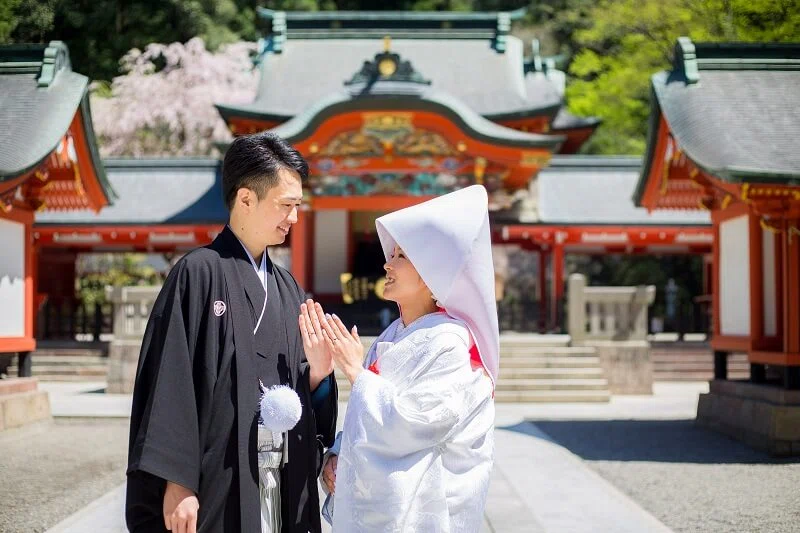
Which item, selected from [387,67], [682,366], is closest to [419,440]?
[387,67]

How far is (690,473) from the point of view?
786cm

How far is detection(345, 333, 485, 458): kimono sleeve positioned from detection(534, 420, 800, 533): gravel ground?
3725 mm

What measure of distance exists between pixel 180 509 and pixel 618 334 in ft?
42.0

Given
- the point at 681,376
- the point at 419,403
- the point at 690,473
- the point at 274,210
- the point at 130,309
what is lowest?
the point at 681,376

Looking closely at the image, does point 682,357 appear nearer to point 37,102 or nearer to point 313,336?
point 37,102

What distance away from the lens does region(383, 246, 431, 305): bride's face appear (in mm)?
2977

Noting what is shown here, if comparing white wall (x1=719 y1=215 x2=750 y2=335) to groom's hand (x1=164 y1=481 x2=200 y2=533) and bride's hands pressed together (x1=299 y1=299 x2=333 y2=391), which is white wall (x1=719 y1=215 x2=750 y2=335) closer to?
bride's hands pressed together (x1=299 y1=299 x2=333 y2=391)

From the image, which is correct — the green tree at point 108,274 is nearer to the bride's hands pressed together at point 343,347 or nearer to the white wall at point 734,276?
the white wall at point 734,276

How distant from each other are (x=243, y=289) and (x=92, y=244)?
18870 millimetres

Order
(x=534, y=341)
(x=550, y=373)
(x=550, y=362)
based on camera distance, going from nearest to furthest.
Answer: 1. (x=550, y=373)
2. (x=550, y=362)
3. (x=534, y=341)

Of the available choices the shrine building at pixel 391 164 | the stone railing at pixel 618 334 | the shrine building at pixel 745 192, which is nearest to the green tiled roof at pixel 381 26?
the shrine building at pixel 391 164

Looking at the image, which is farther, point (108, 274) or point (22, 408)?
point (108, 274)

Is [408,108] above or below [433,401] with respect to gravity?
above

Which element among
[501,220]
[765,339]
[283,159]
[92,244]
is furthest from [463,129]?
[283,159]
